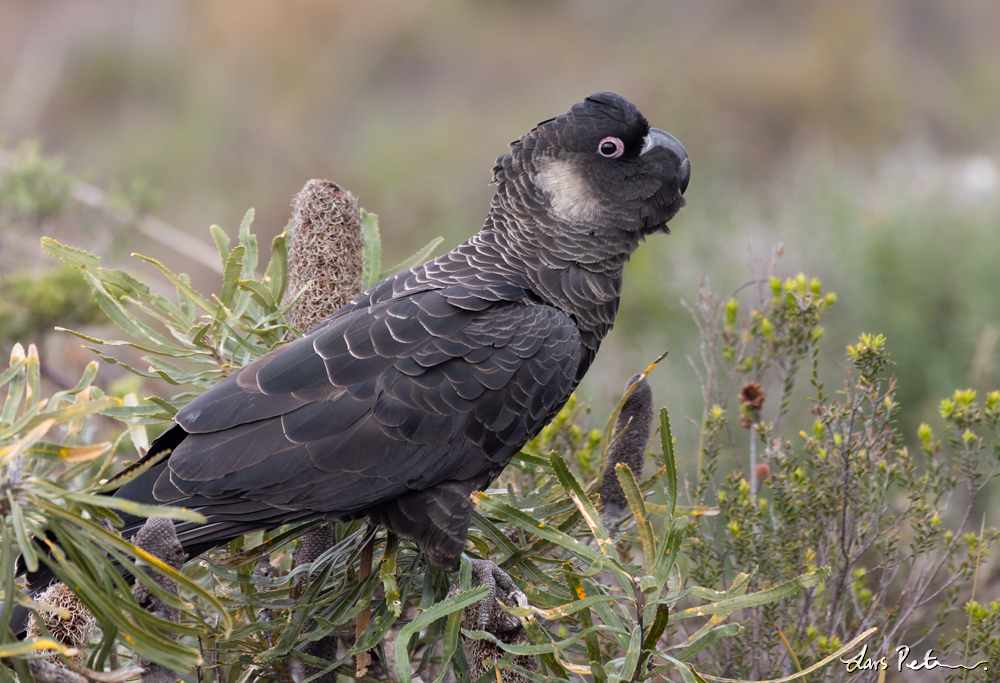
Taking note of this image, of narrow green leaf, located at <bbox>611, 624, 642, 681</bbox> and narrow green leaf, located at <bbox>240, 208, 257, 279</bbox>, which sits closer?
narrow green leaf, located at <bbox>611, 624, 642, 681</bbox>

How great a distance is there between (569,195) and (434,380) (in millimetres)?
898

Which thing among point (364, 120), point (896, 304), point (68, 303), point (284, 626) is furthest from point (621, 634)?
point (364, 120)

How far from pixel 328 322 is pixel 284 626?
2.86ft

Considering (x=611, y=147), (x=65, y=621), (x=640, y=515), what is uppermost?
(x=611, y=147)

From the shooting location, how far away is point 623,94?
11883 millimetres

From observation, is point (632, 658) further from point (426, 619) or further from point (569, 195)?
point (569, 195)

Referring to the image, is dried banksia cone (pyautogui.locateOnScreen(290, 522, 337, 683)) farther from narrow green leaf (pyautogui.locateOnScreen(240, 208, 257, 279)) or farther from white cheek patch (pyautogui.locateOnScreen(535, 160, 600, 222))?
white cheek patch (pyautogui.locateOnScreen(535, 160, 600, 222))

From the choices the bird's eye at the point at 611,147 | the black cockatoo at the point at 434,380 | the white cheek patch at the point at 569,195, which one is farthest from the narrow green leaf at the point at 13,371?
the bird's eye at the point at 611,147

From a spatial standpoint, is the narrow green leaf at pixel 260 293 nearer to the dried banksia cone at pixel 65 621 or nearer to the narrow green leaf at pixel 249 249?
Answer: the narrow green leaf at pixel 249 249

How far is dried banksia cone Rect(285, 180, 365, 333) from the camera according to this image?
2.26 meters

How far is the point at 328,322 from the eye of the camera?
2287mm

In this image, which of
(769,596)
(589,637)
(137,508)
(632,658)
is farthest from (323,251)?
(769,596)

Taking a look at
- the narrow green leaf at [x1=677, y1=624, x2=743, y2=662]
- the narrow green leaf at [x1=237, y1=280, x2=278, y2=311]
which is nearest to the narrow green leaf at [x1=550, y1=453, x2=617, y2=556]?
the narrow green leaf at [x1=677, y1=624, x2=743, y2=662]

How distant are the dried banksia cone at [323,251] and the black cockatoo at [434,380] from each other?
0.32 feet
